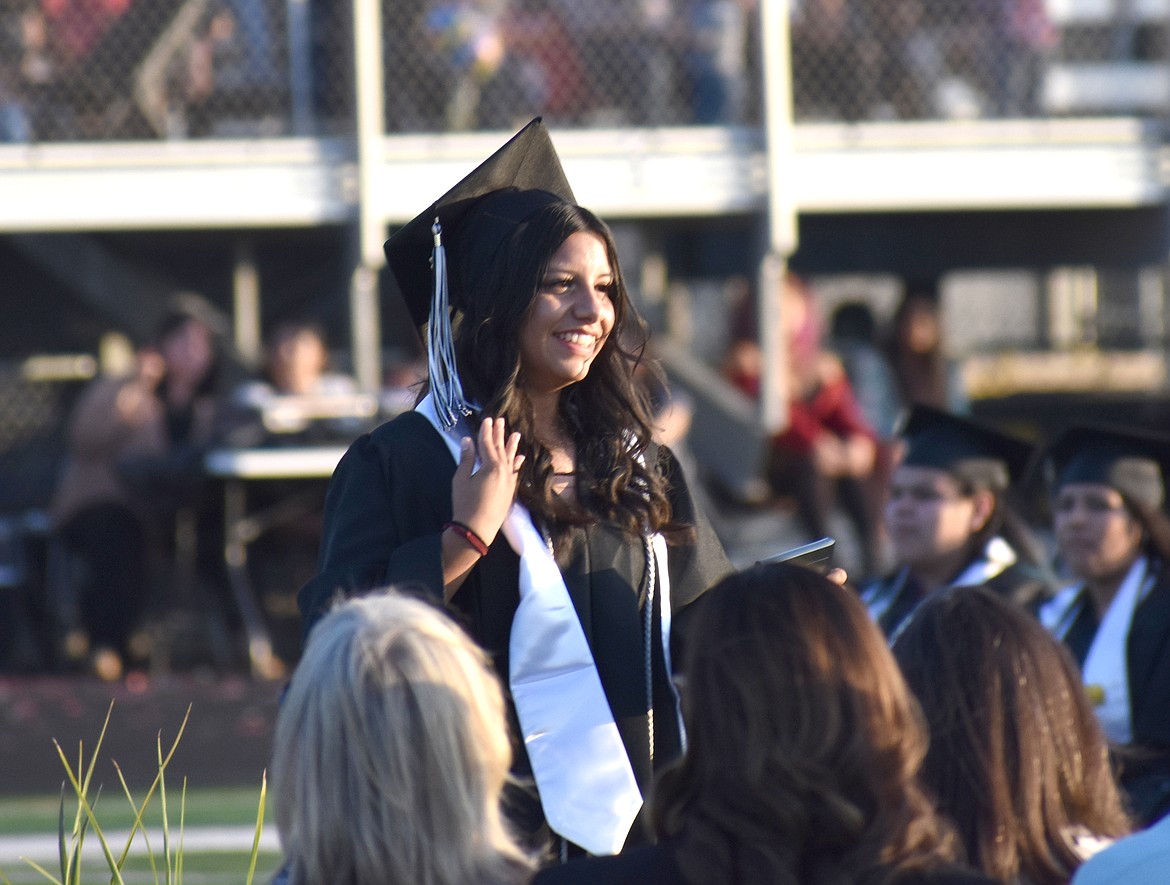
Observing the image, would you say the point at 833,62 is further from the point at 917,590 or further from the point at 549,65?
the point at 917,590

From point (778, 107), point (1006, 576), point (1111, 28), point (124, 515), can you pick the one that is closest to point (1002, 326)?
point (1111, 28)

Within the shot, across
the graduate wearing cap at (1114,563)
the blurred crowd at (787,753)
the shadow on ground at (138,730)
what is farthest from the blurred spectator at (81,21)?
the blurred crowd at (787,753)

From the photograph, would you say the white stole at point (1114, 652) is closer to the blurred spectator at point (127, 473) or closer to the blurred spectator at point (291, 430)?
the blurred spectator at point (291, 430)

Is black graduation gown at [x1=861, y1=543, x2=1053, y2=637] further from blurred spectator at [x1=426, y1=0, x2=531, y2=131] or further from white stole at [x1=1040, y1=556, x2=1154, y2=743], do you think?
blurred spectator at [x1=426, y1=0, x2=531, y2=131]

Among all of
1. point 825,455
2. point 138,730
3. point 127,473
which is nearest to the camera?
point 138,730

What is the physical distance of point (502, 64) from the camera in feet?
34.2

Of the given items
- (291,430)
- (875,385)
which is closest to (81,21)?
(291,430)

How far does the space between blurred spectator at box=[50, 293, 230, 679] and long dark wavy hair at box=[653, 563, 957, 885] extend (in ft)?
21.9

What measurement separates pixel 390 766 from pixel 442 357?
3.00ft

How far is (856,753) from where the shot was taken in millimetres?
1951

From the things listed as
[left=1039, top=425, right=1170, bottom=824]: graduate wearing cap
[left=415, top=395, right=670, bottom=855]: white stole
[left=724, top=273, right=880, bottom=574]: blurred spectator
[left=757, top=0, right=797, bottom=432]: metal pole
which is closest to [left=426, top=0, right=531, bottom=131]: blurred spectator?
[left=757, top=0, right=797, bottom=432]: metal pole

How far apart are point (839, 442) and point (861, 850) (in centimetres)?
773

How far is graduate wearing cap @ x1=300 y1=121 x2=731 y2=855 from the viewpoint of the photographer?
262 cm

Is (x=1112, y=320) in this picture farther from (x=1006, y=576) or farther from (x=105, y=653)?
(x=1006, y=576)
